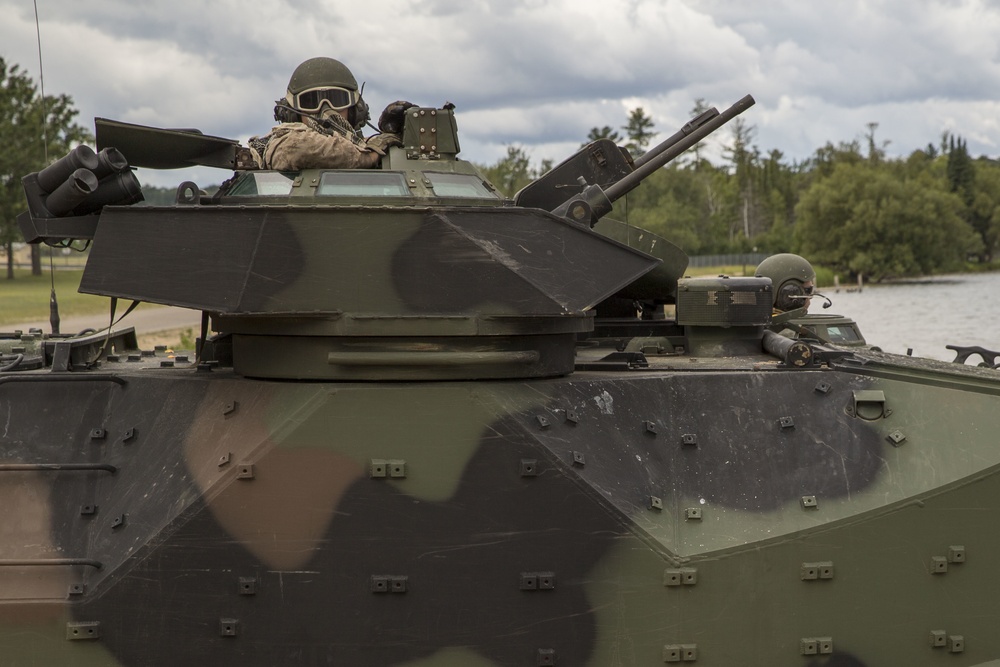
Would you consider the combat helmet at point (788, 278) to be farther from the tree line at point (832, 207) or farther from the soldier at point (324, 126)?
the tree line at point (832, 207)

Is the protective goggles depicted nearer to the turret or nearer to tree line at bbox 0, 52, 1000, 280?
the turret

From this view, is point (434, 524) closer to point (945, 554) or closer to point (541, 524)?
point (541, 524)

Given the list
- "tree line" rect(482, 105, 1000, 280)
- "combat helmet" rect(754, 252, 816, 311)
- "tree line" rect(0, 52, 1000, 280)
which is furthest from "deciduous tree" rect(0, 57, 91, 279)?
"combat helmet" rect(754, 252, 816, 311)

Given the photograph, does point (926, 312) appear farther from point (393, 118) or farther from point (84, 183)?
point (84, 183)

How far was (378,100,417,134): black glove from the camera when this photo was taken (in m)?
8.64

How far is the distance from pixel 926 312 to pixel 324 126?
27.5 meters

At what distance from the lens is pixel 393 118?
8.72m

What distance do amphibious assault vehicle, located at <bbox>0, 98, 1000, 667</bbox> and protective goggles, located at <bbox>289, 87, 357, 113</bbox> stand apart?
5.76ft

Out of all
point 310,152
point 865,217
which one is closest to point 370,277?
point 310,152

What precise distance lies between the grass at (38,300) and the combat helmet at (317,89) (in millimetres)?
19029

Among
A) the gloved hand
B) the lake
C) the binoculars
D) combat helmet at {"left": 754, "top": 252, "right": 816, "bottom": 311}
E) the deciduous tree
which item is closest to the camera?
the binoculars

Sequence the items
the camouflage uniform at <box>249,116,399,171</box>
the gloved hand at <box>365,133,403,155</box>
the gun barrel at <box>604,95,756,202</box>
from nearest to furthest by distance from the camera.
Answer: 1. the camouflage uniform at <box>249,116,399,171</box>
2. the gloved hand at <box>365,133,403,155</box>
3. the gun barrel at <box>604,95,756,202</box>

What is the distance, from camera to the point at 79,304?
3719cm

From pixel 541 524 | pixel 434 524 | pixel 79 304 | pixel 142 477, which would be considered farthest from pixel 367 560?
pixel 79 304
